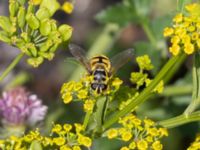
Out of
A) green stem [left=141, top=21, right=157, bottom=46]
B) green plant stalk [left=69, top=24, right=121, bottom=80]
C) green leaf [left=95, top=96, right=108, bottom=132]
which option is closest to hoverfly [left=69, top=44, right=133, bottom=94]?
green leaf [left=95, top=96, right=108, bottom=132]

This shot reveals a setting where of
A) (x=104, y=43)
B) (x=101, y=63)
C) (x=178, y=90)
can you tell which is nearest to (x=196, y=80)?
(x=101, y=63)

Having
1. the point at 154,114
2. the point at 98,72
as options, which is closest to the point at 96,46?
the point at 154,114

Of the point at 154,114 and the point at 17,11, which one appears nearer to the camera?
the point at 17,11

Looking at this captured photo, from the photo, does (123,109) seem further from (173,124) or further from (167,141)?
(167,141)

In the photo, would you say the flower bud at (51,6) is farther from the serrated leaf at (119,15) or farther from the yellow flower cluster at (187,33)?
the serrated leaf at (119,15)

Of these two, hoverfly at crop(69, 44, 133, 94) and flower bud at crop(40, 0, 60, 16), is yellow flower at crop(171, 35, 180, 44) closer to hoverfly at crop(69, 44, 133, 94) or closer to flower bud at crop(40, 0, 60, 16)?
hoverfly at crop(69, 44, 133, 94)

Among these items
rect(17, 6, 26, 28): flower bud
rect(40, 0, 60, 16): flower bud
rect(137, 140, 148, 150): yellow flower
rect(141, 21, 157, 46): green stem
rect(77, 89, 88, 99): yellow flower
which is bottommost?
rect(137, 140, 148, 150): yellow flower
